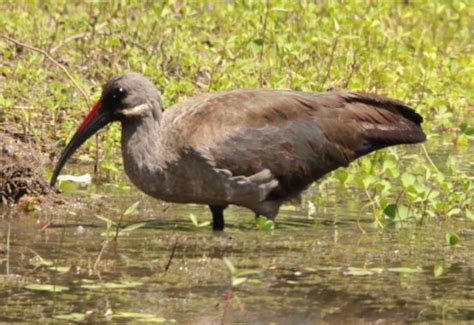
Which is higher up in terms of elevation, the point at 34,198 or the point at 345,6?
the point at 345,6

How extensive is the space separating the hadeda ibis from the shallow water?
0.89 ft

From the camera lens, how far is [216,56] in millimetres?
13836

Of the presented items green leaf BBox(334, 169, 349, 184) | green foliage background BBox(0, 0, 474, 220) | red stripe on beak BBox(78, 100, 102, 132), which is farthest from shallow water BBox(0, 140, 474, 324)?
green foliage background BBox(0, 0, 474, 220)

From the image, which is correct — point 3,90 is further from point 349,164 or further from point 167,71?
point 349,164

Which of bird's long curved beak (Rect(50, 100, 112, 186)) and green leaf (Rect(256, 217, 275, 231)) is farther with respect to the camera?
bird's long curved beak (Rect(50, 100, 112, 186))

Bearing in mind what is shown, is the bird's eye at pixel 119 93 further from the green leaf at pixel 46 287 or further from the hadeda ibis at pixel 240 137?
the green leaf at pixel 46 287

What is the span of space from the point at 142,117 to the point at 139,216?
2.61 ft

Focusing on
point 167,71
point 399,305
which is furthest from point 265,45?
point 399,305

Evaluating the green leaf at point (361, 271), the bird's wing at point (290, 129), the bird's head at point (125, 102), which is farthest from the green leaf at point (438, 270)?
the bird's head at point (125, 102)

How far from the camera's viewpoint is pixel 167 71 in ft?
43.7

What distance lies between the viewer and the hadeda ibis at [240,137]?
944 centimetres

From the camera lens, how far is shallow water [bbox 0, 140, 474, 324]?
7176mm

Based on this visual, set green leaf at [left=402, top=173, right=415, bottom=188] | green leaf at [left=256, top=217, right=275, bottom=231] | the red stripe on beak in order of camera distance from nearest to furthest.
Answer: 1. green leaf at [left=256, top=217, right=275, bottom=231]
2. green leaf at [left=402, top=173, right=415, bottom=188]
3. the red stripe on beak

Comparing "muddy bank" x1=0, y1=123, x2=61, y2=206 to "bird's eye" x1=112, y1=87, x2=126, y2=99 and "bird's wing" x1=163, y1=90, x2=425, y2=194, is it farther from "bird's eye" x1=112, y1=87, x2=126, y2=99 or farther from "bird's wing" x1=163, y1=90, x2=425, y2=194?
"bird's wing" x1=163, y1=90, x2=425, y2=194
